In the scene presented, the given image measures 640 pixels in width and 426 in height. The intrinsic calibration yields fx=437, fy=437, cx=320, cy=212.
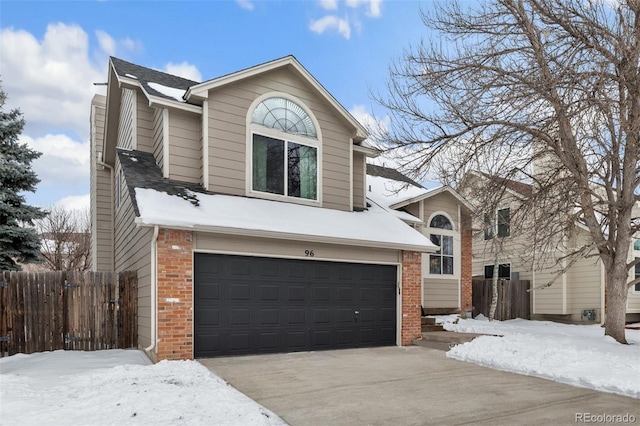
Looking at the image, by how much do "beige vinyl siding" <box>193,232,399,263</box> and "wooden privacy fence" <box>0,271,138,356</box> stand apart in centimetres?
218

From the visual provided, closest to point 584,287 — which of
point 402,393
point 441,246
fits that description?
point 441,246

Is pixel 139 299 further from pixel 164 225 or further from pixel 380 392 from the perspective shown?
pixel 380 392

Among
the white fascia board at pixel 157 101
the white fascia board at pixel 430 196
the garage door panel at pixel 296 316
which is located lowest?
the garage door panel at pixel 296 316

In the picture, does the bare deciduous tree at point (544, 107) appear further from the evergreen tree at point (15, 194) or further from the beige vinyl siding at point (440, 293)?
the evergreen tree at point (15, 194)

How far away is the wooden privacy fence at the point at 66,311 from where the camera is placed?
27.6 ft

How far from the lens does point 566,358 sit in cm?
771

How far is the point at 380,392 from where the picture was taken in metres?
6.08

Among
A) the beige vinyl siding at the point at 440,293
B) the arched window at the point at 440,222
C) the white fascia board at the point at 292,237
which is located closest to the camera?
the white fascia board at the point at 292,237

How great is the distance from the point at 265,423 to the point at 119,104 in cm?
1080

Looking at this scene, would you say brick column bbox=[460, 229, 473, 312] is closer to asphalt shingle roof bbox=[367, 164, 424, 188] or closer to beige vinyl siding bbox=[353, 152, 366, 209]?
asphalt shingle roof bbox=[367, 164, 424, 188]

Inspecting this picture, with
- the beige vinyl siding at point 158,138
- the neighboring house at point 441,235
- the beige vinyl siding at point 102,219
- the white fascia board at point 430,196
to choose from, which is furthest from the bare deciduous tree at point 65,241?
the white fascia board at point 430,196

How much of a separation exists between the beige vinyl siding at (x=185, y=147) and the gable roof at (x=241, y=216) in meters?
0.28

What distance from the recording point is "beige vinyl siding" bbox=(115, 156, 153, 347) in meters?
8.09

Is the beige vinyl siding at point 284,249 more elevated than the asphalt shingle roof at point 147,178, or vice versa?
the asphalt shingle roof at point 147,178
